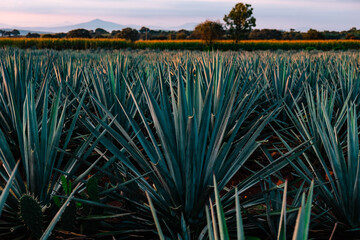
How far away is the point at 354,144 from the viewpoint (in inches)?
49.9

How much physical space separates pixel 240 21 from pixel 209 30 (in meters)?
16.9

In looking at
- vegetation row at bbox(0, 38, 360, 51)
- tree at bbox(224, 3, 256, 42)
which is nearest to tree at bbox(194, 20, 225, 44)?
vegetation row at bbox(0, 38, 360, 51)

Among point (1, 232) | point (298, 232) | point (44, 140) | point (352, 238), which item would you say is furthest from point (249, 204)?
point (1, 232)

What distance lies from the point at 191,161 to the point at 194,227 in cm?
26

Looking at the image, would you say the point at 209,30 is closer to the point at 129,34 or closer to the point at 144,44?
the point at 144,44

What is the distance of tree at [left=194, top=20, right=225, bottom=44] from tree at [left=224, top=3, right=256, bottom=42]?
12881mm

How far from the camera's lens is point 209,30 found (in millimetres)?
27594

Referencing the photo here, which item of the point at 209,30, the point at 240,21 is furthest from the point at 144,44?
the point at 240,21

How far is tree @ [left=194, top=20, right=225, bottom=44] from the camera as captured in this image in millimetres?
27594

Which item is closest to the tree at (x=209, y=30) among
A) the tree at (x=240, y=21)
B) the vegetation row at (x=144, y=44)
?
the vegetation row at (x=144, y=44)

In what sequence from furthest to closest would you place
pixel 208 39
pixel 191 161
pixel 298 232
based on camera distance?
pixel 208 39 → pixel 191 161 → pixel 298 232

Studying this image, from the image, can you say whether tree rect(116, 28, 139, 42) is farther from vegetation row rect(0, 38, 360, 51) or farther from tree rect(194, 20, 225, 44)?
vegetation row rect(0, 38, 360, 51)

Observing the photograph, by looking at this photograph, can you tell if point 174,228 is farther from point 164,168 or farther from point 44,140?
point 44,140

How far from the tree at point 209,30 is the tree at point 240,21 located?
12.9m
